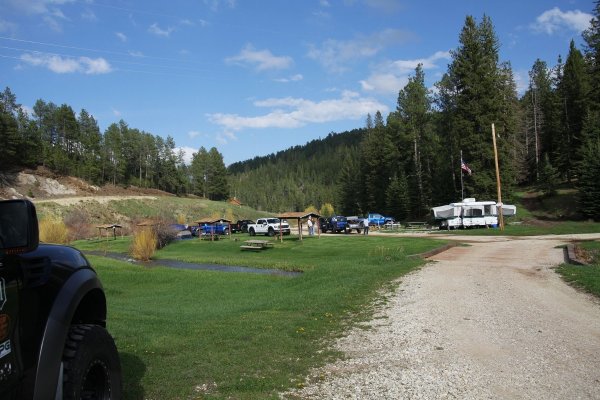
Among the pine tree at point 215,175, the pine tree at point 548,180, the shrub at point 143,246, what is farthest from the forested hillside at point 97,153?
the pine tree at point 548,180

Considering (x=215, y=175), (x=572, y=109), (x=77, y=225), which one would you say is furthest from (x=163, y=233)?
(x=215, y=175)

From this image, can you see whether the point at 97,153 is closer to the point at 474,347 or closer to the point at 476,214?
the point at 476,214

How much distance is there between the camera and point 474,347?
7.79m

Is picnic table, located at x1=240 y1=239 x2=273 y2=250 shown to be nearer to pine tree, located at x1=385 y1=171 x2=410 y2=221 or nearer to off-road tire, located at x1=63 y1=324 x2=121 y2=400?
off-road tire, located at x1=63 y1=324 x2=121 y2=400

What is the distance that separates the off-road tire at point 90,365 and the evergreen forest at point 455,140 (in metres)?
48.5

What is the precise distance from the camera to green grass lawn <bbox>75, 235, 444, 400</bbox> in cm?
603

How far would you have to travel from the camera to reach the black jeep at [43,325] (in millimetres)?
2818

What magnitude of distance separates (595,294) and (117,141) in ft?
402

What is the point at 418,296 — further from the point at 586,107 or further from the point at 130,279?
the point at 586,107

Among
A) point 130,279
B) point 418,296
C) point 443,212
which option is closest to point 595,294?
point 418,296

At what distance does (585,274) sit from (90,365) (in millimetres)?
15705

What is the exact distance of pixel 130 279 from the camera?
26.4 m

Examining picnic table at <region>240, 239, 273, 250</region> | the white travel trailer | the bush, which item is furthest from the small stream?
the white travel trailer

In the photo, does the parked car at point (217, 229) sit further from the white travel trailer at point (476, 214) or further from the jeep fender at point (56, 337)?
the jeep fender at point (56, 337)
